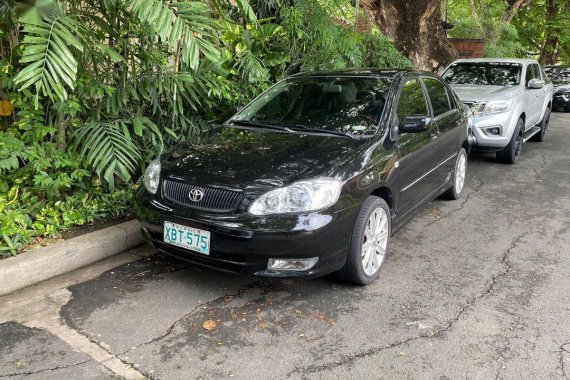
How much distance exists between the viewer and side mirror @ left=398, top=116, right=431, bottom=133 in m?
3.86

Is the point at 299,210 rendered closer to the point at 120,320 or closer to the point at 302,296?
the point at 302,296

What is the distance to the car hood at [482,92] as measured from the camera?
712cm

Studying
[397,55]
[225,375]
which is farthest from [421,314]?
[397,55]

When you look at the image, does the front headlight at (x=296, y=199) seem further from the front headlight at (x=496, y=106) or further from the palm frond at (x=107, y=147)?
the front headlight at (x=496, y=106)

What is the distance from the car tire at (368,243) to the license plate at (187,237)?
38.0 inches

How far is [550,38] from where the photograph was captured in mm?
20688

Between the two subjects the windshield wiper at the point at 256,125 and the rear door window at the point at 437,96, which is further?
the rear door window at the point at 437,96

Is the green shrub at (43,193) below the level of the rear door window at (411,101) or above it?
below

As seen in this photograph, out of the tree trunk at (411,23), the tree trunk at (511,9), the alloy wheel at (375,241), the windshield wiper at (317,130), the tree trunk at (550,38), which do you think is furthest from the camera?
the tree trunk at (550,38)

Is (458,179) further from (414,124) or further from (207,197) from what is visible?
(207,197)

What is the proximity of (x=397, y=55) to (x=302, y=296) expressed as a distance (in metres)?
5.92

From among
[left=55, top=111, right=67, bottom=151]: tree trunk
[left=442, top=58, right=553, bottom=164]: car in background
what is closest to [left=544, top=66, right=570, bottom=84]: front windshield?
[left=442, top=58, right=553, bottom=164]: car in background

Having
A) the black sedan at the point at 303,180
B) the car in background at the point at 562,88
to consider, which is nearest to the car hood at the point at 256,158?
the black sedan at the point at 303,180

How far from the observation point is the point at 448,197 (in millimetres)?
5684
